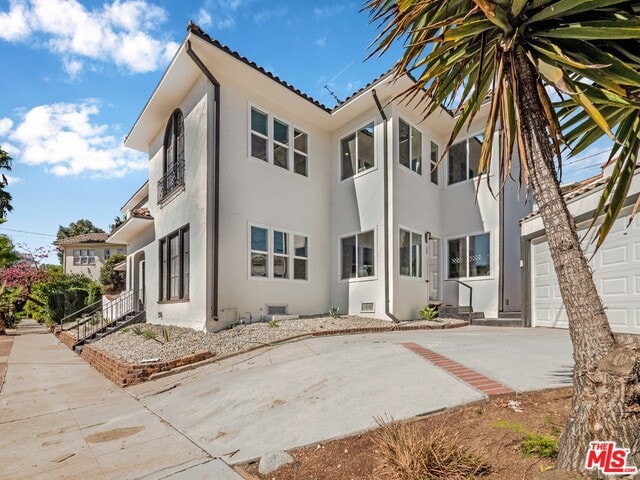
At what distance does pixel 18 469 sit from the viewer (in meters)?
4.30

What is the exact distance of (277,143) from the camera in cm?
1234

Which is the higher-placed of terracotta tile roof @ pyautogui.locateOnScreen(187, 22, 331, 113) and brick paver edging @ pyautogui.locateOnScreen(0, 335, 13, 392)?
terracotta tile roof @ pyautogui.locateOnScreen(187, 22, 331, 113)

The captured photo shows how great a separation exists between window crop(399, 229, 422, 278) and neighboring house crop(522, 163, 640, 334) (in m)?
3.03

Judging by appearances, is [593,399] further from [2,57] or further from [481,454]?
[2,57]

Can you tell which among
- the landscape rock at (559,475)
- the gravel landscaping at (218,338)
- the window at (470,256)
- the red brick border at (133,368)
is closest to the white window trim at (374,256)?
the gravel landscaping at (218,338)

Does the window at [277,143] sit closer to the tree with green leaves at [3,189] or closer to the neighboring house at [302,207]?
the neighboring house at [302,207]

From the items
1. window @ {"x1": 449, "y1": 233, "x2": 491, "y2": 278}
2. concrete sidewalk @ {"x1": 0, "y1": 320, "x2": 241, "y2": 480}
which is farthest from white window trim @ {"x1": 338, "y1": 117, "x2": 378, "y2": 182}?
concrete sidewalk @ {"x1": 0, "y1": 320, "x2": 241, "y2": 480}

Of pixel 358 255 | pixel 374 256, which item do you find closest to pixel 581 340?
pixel 374 256

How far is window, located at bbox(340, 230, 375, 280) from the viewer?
484 inches

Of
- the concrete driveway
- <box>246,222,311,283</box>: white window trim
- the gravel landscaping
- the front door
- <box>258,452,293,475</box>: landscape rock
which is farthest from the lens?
the front door

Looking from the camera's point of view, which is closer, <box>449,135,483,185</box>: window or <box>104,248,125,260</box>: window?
<box>449,135,483,185</box>: window

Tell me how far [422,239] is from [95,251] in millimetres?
35527

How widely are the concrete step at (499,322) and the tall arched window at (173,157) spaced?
32.7 feet

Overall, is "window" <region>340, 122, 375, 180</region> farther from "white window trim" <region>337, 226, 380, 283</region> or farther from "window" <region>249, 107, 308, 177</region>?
"white window trim" <region>337, 226, 380, 283</region>
